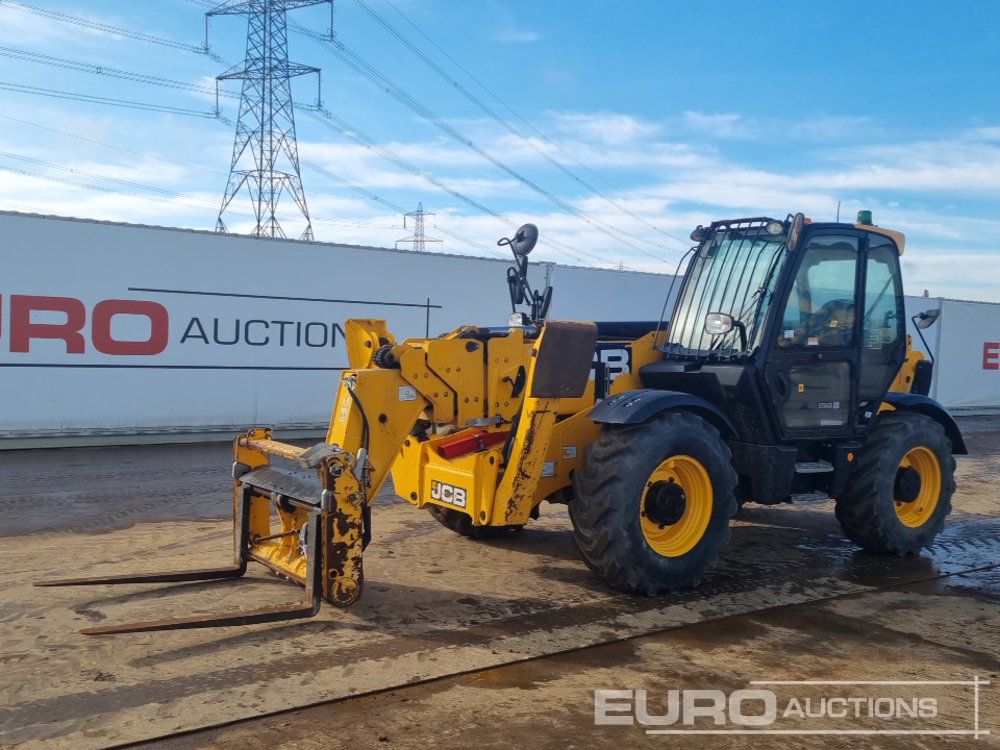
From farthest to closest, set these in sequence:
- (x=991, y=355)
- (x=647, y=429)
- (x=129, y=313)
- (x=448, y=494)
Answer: (x=991, y=355) → (x=129, y=313) → (x=448, y=494) → (x=647, y=429)

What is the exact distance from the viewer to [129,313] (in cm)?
1093

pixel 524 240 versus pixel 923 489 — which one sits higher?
pixel 524 240

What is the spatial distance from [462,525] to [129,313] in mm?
6559

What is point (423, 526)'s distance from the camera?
6891mm

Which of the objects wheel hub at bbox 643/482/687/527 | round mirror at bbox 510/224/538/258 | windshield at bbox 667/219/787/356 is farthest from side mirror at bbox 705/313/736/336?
round mirror at bbox 510/224/538/258

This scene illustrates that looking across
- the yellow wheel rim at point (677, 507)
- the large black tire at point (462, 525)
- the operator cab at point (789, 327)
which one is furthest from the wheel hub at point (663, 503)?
the large black tire at point (462, 525)

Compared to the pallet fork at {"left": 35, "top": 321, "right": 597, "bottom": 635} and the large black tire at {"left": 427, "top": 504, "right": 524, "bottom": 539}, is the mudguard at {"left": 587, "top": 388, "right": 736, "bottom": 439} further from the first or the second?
the large black tire at {"left": 427, "top": 504, "right": 524, "bottom": 539}

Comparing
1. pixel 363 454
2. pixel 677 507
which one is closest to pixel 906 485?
pixel 677 507

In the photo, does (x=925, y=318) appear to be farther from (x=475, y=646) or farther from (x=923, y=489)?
(x=475, y=646)

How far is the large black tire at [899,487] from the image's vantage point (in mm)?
6184

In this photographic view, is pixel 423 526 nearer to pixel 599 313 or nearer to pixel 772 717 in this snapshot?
pixel 772 717

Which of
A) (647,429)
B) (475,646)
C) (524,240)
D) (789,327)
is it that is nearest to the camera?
(475,646)

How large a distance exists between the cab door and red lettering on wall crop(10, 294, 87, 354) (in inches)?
337

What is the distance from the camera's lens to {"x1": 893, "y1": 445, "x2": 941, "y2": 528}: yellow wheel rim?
662 centimetres
